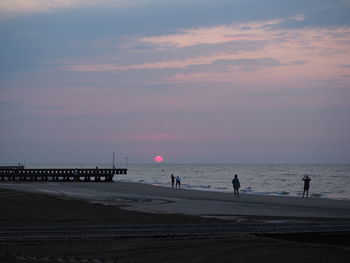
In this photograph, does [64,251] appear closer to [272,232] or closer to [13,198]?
[272,232]

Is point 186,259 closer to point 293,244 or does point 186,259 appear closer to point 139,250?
point 139,250

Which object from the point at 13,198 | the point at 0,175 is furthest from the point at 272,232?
the point at 0,175

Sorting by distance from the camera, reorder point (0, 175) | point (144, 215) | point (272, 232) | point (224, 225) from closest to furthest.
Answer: point (272, 232) < point (224, 225) < point (144, 215) < point (0, 175)

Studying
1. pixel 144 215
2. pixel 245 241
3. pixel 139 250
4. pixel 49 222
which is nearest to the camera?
pixel 139 250

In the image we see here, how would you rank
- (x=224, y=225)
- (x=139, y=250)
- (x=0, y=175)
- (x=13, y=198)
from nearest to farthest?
1. (x=139, y=250)
2. (x=224, y=225)
3. (x=13, y=198)
4. (x=0, y=175)

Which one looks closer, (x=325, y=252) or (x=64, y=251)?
(x=64, y=251)

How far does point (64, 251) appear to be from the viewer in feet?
39.7

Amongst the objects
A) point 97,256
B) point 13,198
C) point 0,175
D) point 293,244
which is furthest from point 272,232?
point 0,175

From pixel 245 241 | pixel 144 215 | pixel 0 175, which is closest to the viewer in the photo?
pixel 245 241

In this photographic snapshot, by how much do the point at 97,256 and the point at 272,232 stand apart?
17.9 ft

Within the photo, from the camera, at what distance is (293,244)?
44.8 feet

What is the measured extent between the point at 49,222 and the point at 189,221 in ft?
16.0

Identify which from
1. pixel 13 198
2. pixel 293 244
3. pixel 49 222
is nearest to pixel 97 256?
pixel 293 244

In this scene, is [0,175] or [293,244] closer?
[293,244]
